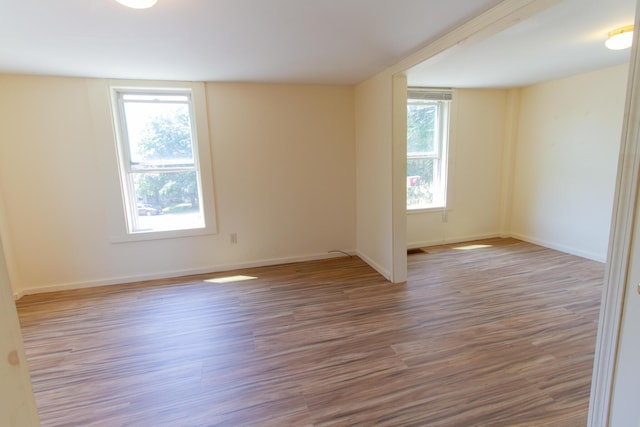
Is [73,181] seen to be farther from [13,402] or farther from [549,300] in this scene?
[549,300]

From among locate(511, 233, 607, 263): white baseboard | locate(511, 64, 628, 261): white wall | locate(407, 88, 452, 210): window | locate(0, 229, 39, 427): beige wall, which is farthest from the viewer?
locate(407, 88, 452, 210): window

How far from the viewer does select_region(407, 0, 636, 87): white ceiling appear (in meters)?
1.95

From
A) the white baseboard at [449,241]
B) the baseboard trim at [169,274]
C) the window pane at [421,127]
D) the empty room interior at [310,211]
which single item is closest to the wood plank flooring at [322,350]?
the empty room interior at [310,211]

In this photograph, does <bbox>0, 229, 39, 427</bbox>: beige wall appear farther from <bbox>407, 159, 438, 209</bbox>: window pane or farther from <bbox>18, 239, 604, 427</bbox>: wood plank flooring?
<bbox>407, 159, 438, 209</bbox>: window pane

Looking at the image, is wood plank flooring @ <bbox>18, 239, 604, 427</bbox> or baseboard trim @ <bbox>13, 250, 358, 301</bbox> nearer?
wood plank flooring @ <bbox>18, 239, 604, 427</bbox>

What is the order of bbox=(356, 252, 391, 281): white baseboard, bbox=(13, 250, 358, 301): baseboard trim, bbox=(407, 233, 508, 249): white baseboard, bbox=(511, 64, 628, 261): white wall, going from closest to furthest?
bbox=(13, 250, 358, 301): baseboard trim
bbox=(356, 252, 391, 281): white baseboard
bbox=(511, 64, 628, 261): white wall
bbox=(407, 233, 508, 249): white baseboard

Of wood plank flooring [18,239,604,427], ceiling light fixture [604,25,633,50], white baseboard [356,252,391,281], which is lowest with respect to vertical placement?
wood plank flooring [18,239,604,427]

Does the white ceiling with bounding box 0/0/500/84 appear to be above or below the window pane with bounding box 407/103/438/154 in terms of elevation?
above

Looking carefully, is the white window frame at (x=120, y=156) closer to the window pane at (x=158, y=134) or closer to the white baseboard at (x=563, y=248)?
the window pane at (x=158, y=134)

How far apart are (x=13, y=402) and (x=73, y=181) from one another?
3.32 metres

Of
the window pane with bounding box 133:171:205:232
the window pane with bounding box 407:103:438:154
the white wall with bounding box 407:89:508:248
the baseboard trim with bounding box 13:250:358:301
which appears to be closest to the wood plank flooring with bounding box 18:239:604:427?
the baseboard trim with bounding box 13:250:358:301

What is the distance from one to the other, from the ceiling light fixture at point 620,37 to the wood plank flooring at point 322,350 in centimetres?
214

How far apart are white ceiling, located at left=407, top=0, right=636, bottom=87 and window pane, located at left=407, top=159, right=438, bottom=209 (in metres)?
1.07

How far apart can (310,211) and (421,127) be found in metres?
2.01
